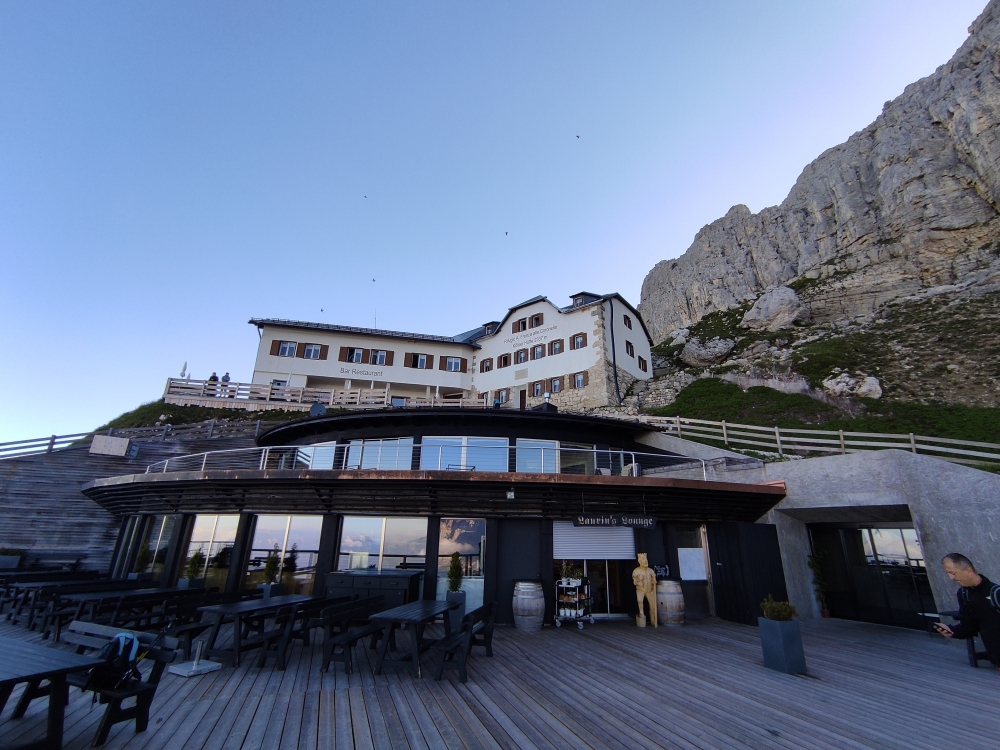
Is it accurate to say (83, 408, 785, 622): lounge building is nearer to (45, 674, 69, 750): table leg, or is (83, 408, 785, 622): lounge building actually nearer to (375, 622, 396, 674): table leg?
(375, 622, 396, 674): table leg

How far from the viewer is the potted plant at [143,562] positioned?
1406cm

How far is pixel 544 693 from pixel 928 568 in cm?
931

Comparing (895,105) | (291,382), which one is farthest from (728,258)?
(291,382)

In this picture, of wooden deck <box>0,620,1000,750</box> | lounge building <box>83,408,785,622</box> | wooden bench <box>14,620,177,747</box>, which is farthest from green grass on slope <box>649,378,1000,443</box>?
wooden bench <box>14,620,177,747</box>

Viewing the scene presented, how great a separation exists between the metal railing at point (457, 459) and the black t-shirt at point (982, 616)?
679 centimetres

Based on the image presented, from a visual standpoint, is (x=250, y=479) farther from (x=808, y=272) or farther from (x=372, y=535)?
(x=808, y=272)

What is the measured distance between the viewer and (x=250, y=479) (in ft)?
38.7

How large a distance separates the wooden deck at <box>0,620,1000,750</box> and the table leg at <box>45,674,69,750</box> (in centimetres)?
44

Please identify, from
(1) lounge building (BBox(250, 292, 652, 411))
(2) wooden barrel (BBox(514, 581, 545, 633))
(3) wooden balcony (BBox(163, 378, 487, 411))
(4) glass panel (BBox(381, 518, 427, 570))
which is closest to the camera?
(2) wooden barrel (BBox(514, 581, 545, 633))

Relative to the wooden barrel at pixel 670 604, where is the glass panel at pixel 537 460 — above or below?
above

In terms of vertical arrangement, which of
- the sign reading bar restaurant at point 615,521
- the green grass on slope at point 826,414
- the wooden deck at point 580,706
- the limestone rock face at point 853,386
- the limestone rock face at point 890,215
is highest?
the limestone rock face at point 890,215

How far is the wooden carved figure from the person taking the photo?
37.2ft

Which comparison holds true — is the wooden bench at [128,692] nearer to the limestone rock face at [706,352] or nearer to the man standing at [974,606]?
the man standing at [974,606]

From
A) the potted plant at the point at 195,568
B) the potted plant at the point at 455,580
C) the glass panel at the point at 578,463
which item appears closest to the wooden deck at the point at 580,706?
the potted plant at the point at 455,580
